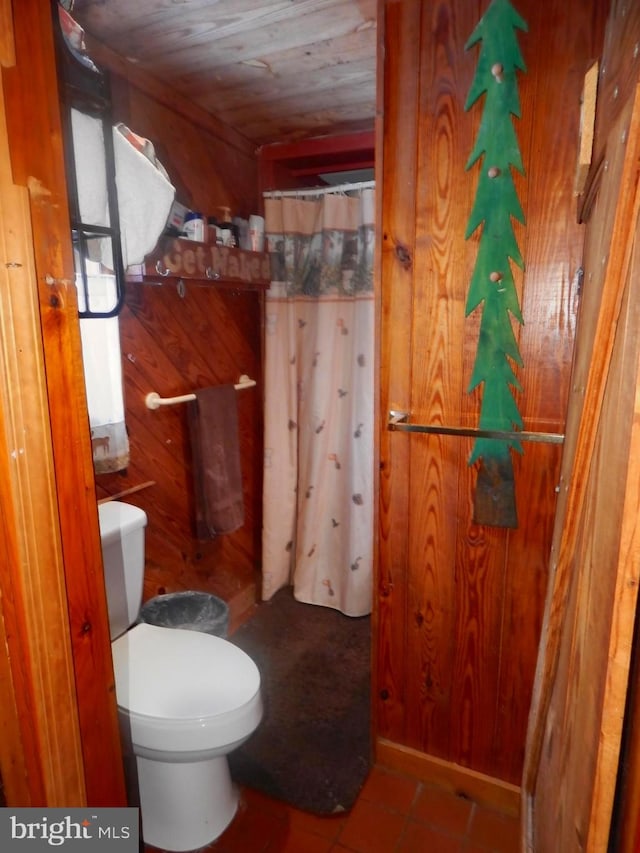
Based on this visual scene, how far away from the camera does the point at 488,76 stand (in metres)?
1.27

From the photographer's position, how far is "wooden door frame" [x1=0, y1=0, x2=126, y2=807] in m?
0.74

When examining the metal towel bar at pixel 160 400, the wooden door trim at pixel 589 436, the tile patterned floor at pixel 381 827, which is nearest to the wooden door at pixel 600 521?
the wooden door trim at pixel 589 436

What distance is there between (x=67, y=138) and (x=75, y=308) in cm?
30

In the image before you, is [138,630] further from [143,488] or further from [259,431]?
[259,431]

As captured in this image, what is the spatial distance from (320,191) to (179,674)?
194 cm

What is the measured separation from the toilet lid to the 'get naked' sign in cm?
113

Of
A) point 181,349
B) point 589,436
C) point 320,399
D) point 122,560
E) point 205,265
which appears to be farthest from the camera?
point 320,399

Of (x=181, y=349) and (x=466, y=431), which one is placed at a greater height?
(x=181, y=349)

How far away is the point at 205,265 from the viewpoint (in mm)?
1897

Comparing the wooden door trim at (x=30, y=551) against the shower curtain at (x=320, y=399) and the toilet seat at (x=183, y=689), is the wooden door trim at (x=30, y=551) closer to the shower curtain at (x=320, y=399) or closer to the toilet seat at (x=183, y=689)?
the toilet seat at (x=183, y=689)

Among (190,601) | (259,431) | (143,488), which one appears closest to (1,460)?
(143,488)

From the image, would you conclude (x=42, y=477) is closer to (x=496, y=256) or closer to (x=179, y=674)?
(x=179, y=674)

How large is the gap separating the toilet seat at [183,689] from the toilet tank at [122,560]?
6cm

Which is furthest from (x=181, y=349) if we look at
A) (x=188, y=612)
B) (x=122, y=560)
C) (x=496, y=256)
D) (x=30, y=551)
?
(x=30, y=551)
